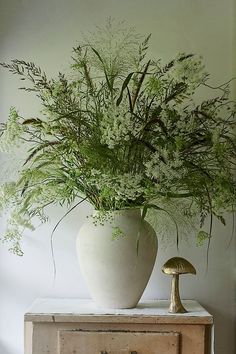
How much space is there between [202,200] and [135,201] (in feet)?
0.71

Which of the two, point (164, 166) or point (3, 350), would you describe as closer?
point (164, 166)

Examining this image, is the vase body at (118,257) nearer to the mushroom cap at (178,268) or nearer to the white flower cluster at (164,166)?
the mushroom cap at (178,268)

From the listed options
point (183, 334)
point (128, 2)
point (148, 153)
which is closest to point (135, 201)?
point (148, 153)

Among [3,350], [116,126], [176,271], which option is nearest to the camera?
[116,126]

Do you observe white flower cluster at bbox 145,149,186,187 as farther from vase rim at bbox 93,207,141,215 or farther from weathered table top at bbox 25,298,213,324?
weathered table top at bbox 25,298,213,324

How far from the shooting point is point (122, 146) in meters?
1.83

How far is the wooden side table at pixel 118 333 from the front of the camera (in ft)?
5.98

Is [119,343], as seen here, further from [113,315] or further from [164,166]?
[164,166]

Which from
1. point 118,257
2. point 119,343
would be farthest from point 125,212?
point 119,343

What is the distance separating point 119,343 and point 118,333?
29 millimetres

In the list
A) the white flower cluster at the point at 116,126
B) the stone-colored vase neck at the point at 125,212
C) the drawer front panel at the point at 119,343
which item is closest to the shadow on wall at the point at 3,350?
the drawer front panel at the point at 119,343

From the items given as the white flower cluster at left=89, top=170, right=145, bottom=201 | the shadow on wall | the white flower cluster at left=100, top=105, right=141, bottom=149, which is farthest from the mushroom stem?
the shadow on wall

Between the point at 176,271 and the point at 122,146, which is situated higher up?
the point at 122,146

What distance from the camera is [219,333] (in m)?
2.21
